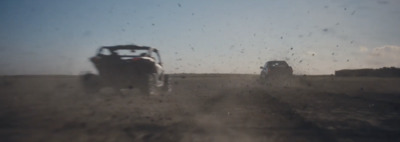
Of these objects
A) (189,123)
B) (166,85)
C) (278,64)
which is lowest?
(189,123)

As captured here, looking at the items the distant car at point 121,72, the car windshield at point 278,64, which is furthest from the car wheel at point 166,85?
the car windshield at point 278,64

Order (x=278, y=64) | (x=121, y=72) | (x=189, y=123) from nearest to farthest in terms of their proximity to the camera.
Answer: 1. (x=189, y=123)
2. (x=121, y=72)
3. (x=278, y=64)

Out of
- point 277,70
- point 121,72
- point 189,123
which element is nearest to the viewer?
point 189,123

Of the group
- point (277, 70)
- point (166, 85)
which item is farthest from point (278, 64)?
point (166, 85)

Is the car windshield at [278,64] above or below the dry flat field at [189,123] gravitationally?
above

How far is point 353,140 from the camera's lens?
19.2 feet

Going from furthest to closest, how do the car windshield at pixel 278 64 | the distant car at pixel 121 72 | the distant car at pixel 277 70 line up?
the car windshield at pixel 278 64 < the distant car at pixel 277 70 < the distant car at pixel 121 72

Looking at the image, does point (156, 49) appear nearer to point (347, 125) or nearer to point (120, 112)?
point (120, 112)

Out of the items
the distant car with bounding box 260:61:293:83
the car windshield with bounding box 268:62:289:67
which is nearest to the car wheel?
the distant car with bounding box 260:61:293:83

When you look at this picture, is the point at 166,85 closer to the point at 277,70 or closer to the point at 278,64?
the point at 277,70

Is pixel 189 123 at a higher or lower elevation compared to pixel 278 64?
lower

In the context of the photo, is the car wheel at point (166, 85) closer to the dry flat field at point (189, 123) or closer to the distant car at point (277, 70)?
the dry flat field at point (189, 123)

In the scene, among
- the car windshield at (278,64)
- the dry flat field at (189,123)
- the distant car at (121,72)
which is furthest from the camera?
the car windshield at (278,64)

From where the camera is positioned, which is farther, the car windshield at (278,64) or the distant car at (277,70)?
the car windshield at (278,64)
